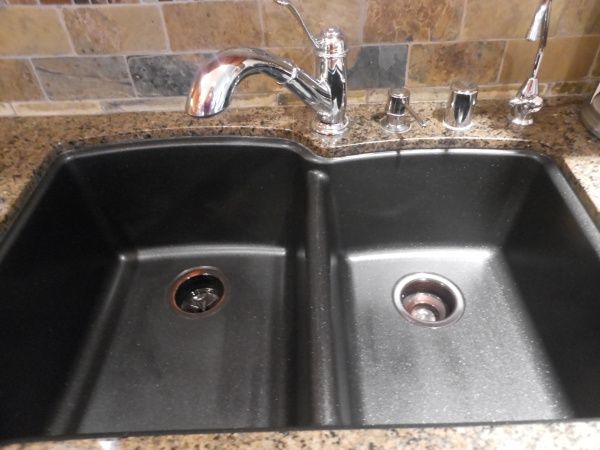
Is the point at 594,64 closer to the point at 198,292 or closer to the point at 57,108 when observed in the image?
the point at 198,292

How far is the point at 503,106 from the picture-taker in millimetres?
883

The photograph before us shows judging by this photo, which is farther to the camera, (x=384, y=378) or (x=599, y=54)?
(x=599, y=54)

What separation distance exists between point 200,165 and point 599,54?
76 centimetres

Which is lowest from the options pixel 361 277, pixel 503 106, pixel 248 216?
pixel 361 277

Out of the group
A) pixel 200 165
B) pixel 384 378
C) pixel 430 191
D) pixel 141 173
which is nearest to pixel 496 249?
pixel 430 191

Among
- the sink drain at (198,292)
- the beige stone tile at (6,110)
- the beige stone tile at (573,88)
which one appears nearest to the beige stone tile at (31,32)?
the beige stone tile at (6,110)

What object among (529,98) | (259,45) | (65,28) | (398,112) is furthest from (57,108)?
(529,98)

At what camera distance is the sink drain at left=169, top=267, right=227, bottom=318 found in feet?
2.79

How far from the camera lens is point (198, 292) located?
894 mm

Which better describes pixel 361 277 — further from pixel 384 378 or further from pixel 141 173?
pixel 141 173

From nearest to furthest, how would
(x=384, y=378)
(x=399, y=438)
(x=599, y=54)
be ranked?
(x=399, y=438), (x=384, y=378), (x=599, y=54)

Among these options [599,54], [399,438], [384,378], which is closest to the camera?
[399,438]

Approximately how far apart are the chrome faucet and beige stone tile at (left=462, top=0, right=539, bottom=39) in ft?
0.81

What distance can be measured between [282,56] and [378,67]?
0.58ft
